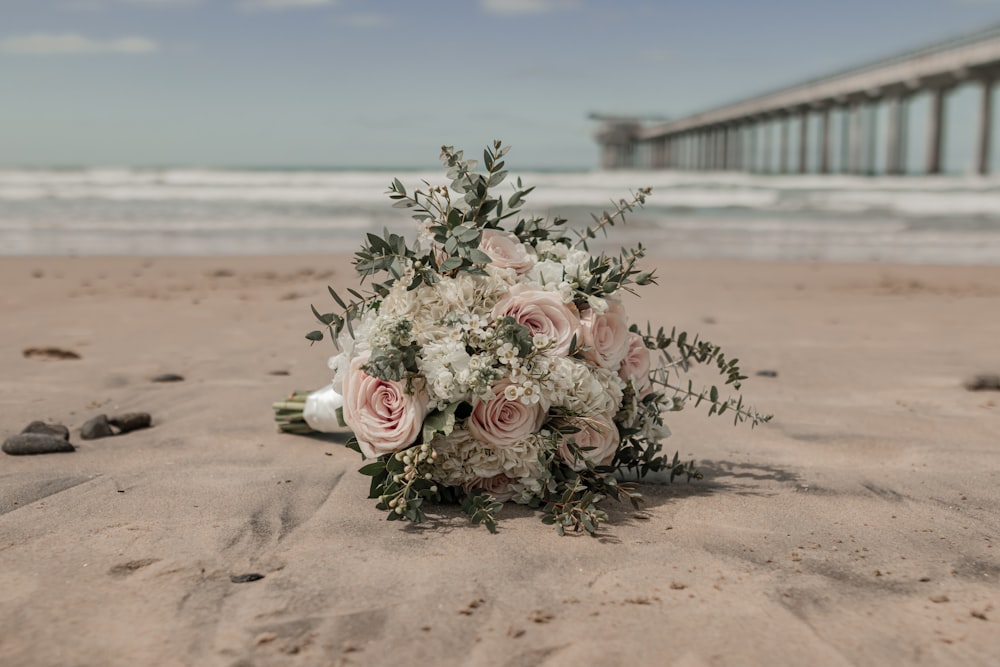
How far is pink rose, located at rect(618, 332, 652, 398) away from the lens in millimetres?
2752

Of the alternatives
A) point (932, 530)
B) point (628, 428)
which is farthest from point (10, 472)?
point (932, 530)

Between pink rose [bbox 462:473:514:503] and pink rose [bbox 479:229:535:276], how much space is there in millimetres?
638

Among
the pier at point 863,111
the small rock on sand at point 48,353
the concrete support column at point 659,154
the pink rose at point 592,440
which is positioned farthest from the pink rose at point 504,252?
the concrete support column at point 659,154

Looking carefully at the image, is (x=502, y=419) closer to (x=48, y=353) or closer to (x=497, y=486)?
(x=497, y=486)

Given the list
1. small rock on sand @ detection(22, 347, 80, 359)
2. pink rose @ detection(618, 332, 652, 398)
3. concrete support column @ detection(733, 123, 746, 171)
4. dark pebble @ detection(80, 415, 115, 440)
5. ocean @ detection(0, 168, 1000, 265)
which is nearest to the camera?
pink rose @ detection(618, 332, 652, 398)

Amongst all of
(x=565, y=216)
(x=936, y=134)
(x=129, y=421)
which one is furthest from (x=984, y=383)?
(x=936, y=134)

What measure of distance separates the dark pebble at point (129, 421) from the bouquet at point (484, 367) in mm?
1482

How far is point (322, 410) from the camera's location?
345 cm

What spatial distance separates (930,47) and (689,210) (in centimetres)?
2020

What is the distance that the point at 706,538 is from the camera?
2.41 meters

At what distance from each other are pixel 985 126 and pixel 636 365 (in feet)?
119

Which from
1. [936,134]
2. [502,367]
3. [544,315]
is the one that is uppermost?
[936,134]

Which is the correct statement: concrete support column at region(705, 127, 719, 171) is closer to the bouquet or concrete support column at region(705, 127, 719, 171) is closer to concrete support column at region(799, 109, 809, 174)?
concrete support column at region(799, 109, 809, 174)

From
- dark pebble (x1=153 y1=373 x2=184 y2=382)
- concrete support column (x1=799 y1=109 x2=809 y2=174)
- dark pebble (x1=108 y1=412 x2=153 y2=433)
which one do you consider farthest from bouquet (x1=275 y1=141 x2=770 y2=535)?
concrete support column (x1=799 y1=109 x2=809 y2=174)
